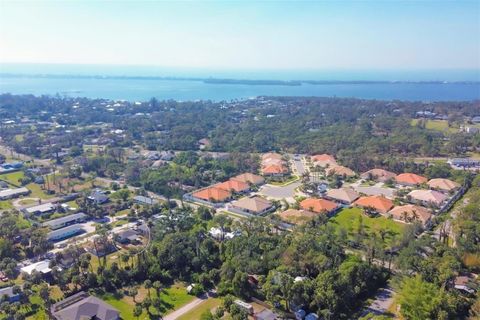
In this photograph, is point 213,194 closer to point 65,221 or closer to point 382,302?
point 65,221

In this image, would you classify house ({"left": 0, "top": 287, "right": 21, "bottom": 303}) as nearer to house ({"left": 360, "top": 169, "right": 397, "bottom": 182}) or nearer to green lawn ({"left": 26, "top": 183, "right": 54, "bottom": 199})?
green lawn ({"left": 26, "top": 183, "right": 54, "bottom": 199})

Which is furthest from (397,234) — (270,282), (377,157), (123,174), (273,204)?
(123,174)

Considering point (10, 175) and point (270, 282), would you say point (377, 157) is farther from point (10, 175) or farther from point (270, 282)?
point (10, 175)

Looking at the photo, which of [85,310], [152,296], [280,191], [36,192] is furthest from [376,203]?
[36,192]

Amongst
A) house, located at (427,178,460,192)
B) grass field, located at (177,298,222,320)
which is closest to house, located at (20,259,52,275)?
grass field, located at (177,298,222,320)

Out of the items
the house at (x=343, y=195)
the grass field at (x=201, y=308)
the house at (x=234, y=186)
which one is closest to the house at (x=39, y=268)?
the grass field at (x=201, y=308)

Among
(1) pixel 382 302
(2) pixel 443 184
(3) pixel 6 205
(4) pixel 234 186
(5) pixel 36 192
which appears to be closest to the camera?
(1) pixel 382 302

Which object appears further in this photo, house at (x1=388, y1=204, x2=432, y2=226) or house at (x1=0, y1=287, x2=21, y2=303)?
house at (x1=388, y1=204, x2=432, y2=226)
